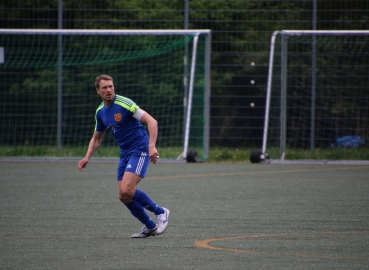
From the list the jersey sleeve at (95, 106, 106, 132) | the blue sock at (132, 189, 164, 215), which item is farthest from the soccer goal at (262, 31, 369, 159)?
the blue sock at (132, 189, 164, 215)

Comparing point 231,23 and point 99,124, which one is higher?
point 231,23

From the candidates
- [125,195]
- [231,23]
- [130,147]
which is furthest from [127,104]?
[231,23]

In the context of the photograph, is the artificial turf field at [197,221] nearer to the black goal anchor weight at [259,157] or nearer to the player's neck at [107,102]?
the player's neck at [107,102]

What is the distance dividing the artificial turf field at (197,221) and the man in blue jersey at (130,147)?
0.78 ft

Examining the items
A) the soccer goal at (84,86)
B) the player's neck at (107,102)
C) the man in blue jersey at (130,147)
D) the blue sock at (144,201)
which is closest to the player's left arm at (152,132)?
the man in blue jersey at (130,147)

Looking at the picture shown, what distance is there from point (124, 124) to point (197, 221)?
5.28 feet

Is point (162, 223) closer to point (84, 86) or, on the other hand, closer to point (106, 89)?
point (106, 89)

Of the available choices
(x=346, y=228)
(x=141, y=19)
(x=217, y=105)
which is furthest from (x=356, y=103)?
(x=346, y=228)

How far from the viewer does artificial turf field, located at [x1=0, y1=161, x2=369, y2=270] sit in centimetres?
643

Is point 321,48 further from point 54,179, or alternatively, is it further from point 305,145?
point 54,179

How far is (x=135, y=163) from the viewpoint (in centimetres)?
804

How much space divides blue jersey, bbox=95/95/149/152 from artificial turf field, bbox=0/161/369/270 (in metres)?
0.95

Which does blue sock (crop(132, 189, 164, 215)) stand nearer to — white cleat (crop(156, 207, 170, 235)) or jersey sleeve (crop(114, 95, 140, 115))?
white cleat (crop(156, 207, 170, 235))

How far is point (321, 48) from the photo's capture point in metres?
19.2
